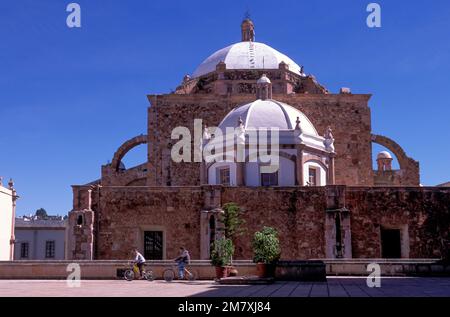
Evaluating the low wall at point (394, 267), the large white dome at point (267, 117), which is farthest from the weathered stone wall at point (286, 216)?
the low wall at point (394, 267)

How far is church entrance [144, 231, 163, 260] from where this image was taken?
29.4 metres

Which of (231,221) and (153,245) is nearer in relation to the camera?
(231,221)

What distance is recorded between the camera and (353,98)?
4147 centimetres

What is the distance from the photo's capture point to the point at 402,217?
29.5 metres

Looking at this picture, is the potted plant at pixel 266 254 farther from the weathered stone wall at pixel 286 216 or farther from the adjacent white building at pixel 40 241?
the adjacent white building at pixel 40 241

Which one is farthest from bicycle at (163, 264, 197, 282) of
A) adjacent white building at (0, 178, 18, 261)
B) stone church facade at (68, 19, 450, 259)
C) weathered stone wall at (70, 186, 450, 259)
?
adjacent white building at (0, 178, 18, 261)

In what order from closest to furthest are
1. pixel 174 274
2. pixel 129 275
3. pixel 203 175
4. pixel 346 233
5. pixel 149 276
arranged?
1. pixel 129 275
2. pixel 149 276
3. pixel 174 274
4. pixel 346 233
5. pixel 203 175

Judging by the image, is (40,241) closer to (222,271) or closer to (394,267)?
(222,271)

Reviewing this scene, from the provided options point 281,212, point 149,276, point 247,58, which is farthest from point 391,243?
point 247,58

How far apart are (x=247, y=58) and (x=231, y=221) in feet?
64.7

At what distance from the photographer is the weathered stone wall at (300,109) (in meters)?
40.2

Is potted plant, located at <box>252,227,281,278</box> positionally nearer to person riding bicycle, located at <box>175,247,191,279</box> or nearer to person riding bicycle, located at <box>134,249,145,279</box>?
person riding bicycle, located at <box>175,247,191,279</box>

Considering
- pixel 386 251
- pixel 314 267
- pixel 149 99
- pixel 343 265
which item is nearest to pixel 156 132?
pixel 149 99

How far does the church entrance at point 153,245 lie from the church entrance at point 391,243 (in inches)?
437
